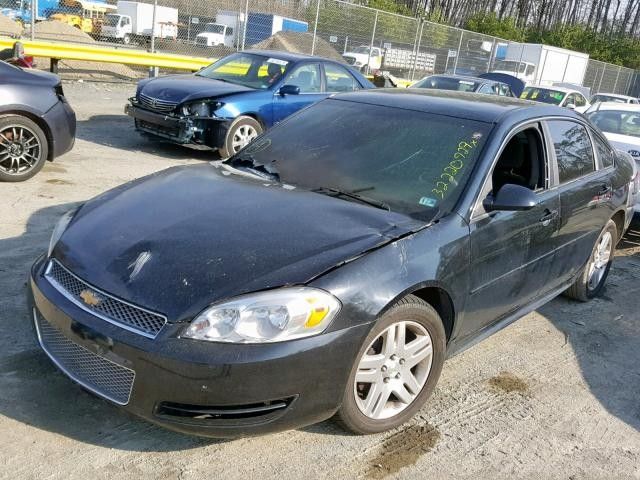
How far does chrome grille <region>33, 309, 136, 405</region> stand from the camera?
263 centimetres

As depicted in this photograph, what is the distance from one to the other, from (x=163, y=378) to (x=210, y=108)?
652 centimetres

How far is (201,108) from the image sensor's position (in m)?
8.53

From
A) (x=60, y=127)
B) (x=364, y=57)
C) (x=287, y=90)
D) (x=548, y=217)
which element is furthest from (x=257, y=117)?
(x=364, y=57)

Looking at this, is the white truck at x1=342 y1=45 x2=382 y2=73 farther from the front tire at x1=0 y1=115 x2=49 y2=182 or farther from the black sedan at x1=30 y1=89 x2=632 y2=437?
the black sedan at x1=30 y1=89 x2=632 y2=437

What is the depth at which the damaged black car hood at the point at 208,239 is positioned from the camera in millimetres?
2689

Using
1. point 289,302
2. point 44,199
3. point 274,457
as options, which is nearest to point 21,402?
point 274,457

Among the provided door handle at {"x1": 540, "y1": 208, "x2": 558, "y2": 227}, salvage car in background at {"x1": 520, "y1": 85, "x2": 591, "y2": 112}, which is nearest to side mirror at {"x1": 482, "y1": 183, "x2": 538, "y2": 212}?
door handle at {"x1": 540, "y1": 208, "x2": 558, "y2": 227}

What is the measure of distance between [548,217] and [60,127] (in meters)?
5.21

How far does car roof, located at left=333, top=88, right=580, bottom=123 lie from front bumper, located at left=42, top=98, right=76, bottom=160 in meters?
3.73

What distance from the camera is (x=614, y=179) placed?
4961 millimetres

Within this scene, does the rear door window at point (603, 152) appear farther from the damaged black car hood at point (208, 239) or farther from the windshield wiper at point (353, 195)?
the damaged black car hood at point (208, 239)

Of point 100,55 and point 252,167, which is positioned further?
point 100,55

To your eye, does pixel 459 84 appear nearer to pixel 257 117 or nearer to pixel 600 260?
pixel 257 117

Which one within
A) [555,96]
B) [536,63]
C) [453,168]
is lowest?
[555,96]
